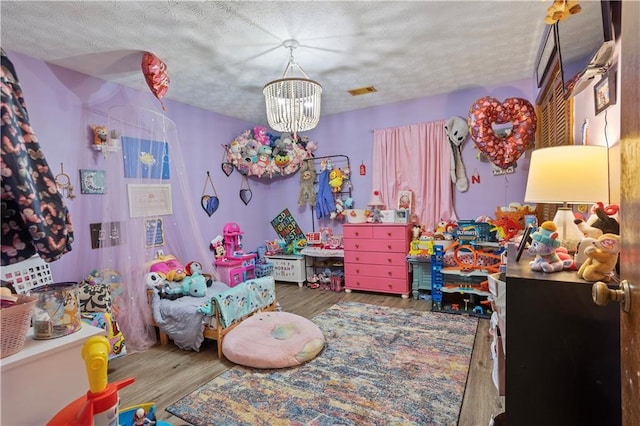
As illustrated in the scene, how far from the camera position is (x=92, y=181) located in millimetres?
3059

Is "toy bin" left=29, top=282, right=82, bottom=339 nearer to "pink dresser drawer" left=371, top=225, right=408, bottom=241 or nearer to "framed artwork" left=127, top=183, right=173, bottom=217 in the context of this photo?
"framed artwork" left=127, top=183, right=173, bottom=217

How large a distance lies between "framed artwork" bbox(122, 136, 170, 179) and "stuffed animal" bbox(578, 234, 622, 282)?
11.2 feet

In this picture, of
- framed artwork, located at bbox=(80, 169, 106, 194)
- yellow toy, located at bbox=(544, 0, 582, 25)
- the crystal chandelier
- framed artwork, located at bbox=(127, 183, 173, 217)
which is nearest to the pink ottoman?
framed artwork, located at bbox=(127, 183, 173, 217)

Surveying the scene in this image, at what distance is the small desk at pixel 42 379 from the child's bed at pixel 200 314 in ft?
4.80

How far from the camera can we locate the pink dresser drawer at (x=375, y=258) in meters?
4.15

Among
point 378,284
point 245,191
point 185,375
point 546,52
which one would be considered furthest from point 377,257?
point 546,52

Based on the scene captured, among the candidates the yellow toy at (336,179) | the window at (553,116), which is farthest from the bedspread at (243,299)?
the window at (553,116)

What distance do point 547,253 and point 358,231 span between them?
3149mm

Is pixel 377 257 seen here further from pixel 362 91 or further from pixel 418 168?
pixel 362 91

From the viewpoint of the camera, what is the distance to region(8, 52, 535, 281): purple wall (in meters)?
2.84

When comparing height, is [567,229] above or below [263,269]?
above

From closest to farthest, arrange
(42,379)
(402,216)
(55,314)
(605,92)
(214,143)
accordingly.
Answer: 1. (42,379)
2. (55,314)
3. (605,92)
4. (402,216)
5. (214,143)

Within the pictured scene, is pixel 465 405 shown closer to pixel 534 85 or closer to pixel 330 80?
pixel 330 80

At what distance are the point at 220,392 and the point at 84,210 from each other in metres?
2.10
